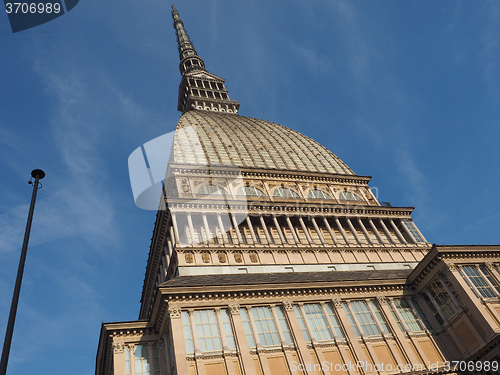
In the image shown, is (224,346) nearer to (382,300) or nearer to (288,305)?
(288,305)

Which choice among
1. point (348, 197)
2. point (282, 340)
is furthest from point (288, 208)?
point (282, 340)

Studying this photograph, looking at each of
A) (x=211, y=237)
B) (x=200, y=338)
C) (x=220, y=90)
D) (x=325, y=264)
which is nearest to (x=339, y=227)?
(x=325, y=264)

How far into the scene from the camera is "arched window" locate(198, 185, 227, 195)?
146ft

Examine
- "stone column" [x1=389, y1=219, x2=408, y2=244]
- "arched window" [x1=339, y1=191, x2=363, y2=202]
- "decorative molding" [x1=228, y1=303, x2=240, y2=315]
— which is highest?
"arched window" [x1=339, y1=191, x2=363, y2=202]

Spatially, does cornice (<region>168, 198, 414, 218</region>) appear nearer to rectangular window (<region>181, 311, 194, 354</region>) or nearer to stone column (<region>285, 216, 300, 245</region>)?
stone column (<region>285, 216, 300, 245</region>)

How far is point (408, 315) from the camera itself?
32969mm

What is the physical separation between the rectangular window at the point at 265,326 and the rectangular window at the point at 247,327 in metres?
0.52

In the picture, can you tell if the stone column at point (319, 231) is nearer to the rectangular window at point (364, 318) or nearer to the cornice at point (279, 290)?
the cornice at point (279, 290)

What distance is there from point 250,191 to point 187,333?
22.9 metres

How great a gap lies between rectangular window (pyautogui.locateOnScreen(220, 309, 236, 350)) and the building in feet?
0.25

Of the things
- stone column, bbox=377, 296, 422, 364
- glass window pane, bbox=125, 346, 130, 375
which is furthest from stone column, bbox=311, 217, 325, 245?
glass window pane, bbox=125, 346, 130, 375

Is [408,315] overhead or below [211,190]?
below

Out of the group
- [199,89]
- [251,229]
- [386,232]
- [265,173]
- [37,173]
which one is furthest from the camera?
[199,89]

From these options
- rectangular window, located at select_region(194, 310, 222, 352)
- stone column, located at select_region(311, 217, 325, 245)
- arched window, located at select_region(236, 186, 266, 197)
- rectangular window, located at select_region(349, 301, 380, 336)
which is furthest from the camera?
arched window, located at select_region(236, 186, 266, 197)
